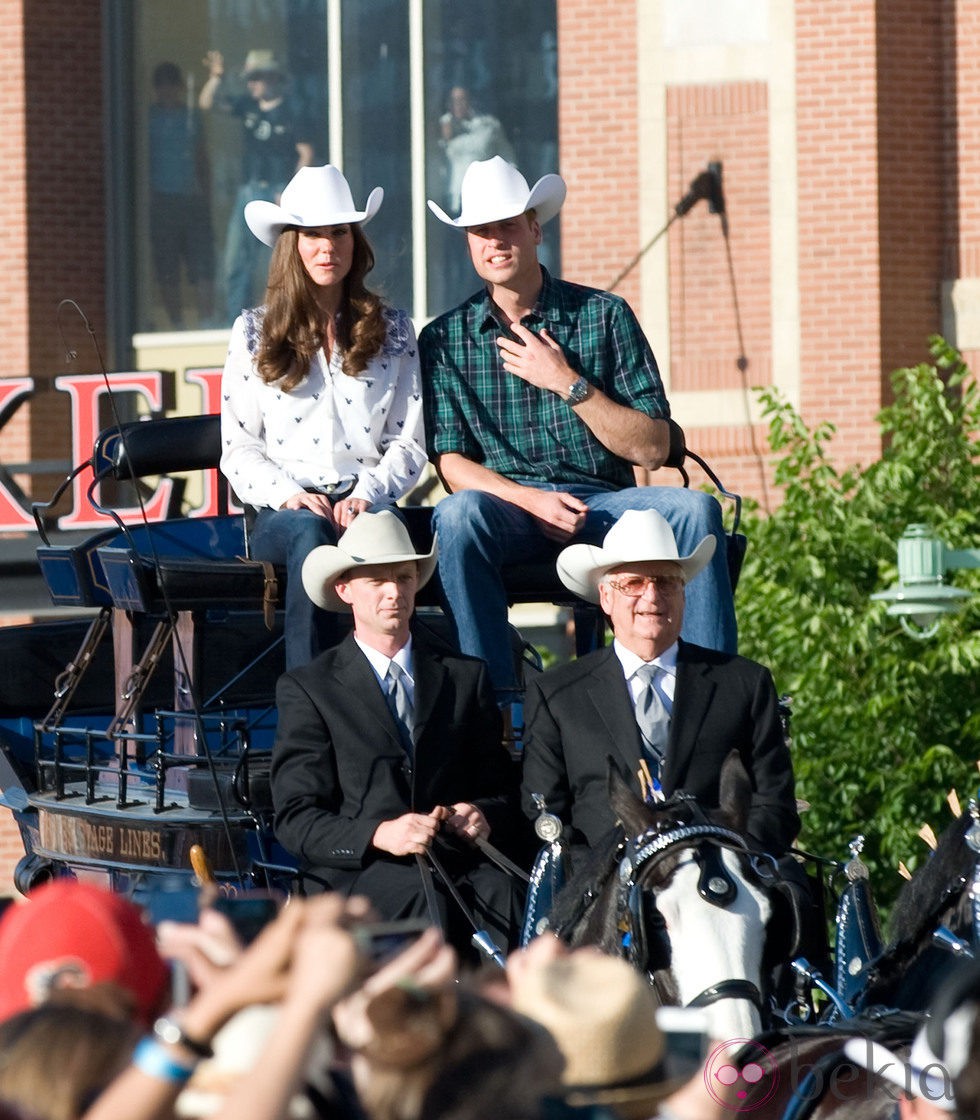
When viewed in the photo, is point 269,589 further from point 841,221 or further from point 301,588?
point 841,221

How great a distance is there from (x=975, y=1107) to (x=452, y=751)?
3259 mm

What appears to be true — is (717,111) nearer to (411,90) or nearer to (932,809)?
(411,90)

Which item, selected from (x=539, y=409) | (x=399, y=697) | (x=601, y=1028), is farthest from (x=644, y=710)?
(x=601, y=1028)

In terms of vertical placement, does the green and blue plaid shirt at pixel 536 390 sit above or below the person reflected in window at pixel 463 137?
below

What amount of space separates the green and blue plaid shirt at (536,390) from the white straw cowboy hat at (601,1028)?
403cm

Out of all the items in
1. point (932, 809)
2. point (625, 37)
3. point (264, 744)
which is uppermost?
point (625, 37)

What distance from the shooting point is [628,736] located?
536 cm

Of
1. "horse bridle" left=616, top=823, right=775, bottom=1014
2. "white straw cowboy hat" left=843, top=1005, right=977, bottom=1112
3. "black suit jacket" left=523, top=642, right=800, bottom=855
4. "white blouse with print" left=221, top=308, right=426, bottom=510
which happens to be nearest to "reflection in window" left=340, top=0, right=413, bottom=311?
"white blouse with print" left=221, top=308, right=426, bottom=510

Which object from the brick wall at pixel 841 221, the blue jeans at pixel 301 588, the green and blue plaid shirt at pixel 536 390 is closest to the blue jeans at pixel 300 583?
the blue jeans at pixel 301 588

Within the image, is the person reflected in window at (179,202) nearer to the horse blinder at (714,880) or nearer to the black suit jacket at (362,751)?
the black suit jacket at (362,751)

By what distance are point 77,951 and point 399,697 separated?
9.88ft

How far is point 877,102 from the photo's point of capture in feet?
45.3

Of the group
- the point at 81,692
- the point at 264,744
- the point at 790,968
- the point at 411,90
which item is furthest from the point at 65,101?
the point at 790,968

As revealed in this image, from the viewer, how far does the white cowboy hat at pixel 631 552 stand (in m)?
5.47
